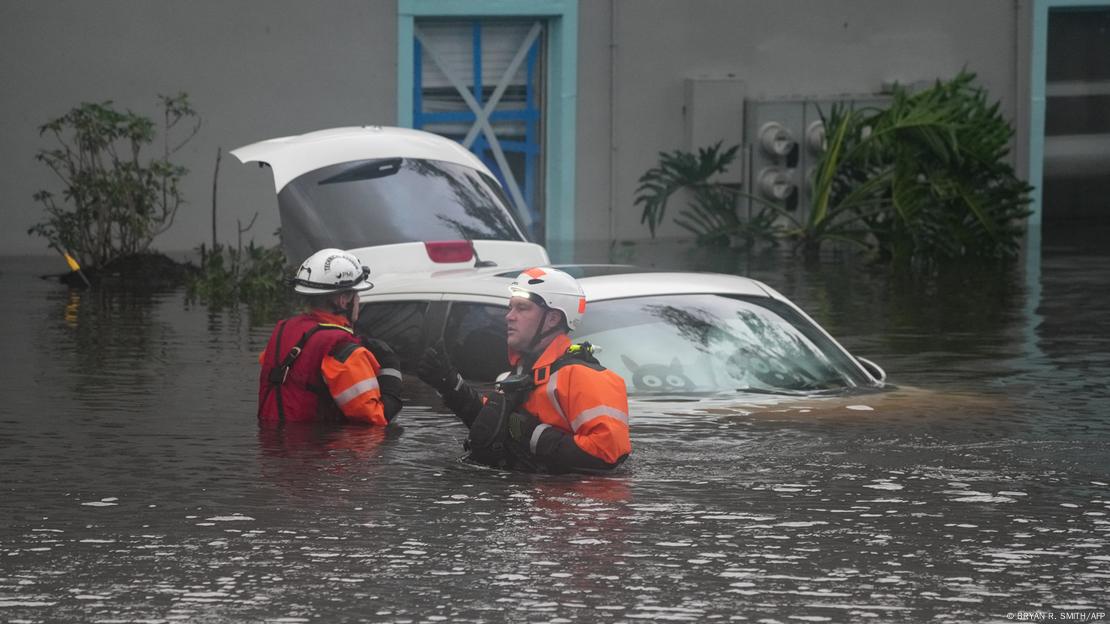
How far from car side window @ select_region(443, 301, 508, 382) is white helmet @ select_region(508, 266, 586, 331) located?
2.33 metres

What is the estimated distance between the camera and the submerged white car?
10.7 meters

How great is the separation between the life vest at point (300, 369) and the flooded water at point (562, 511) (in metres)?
0.16

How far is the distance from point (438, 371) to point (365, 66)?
14635mm

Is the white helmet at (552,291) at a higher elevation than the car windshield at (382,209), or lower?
lower

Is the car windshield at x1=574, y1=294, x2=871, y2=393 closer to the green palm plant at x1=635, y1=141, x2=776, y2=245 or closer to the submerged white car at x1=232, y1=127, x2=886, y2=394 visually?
the submerged white car at x1=232, y1=127, x2=886, y2=394

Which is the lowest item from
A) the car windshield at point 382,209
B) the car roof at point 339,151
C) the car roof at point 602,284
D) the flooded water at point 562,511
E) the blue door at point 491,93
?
the flooded water at point 562,511

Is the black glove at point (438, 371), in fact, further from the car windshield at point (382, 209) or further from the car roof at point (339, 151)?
the car roof at point (339, 151)

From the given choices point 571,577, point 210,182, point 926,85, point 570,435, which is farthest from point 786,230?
point 571,577

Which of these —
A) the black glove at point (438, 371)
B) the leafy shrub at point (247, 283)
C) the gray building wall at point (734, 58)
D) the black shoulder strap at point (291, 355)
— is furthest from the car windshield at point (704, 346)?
the gray building wall at point (734, 58)

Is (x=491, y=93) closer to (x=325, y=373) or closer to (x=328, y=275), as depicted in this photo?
(x=328, y=275)

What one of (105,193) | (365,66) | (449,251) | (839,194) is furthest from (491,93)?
(449,251)

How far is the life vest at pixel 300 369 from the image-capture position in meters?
9.82

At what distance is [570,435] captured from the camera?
875 cm

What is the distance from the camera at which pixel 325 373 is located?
984 centimetres
